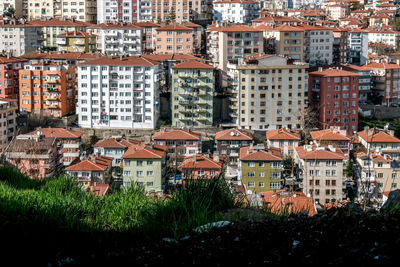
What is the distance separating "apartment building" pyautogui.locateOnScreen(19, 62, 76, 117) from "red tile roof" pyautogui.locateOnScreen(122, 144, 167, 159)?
10474 mm

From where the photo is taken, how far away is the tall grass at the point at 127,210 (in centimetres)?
586

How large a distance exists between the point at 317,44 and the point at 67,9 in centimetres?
2147

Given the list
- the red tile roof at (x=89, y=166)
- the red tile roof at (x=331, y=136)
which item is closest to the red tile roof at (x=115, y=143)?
the red tile roof at (x=89, y=166)

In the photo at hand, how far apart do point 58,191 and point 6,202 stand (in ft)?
5.09

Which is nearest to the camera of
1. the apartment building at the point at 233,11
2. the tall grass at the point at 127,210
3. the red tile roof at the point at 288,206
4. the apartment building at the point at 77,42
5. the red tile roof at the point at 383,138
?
the tall grass at the point at 127,210

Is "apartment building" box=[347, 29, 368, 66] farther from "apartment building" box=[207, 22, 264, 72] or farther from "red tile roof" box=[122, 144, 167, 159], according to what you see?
"red tile roof" box=[122, 144, 167, 159]

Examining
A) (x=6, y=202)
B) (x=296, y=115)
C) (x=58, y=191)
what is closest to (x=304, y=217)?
(x=6, y=202)

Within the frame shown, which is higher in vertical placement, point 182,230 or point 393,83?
point 182,230

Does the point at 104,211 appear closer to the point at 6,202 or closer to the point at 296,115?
the point at 6,202

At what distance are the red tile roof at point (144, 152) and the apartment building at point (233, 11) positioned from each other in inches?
1201

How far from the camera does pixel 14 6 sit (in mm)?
59219

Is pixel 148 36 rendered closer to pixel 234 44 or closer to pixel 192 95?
pixel 234 44

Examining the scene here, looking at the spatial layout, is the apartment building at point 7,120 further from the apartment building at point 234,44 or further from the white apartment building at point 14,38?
the white apartment building at point 14,38

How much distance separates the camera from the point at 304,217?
576cm
